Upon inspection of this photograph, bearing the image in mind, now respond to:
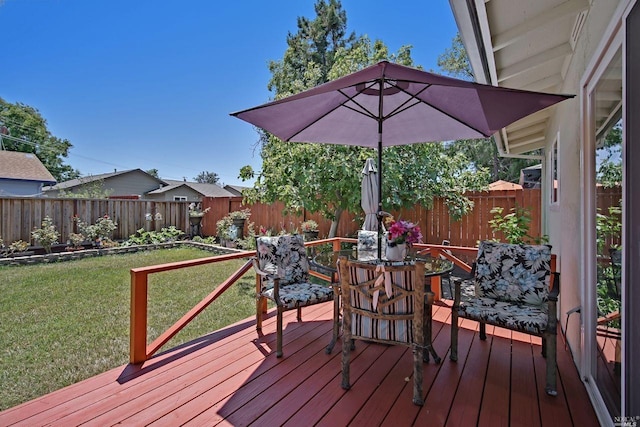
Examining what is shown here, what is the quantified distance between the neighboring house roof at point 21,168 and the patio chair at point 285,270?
17.4 metres

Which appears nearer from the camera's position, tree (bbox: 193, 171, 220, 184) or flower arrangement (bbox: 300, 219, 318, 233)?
flower arrangement (bbox: 300, 219, 318, 233)

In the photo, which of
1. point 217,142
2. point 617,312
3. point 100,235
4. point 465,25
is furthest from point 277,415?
point 217,142

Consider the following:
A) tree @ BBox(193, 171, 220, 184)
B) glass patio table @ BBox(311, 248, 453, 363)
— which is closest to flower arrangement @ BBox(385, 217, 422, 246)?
glass patio table @ BBox(311, 248, 453, 363)

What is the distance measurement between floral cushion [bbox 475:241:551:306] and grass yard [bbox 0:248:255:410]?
109 inches

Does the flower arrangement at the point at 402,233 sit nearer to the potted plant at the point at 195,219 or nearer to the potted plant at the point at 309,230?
the potted plant at the point at 309,230

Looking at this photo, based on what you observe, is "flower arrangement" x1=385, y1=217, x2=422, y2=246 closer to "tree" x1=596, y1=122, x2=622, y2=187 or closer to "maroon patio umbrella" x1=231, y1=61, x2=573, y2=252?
"maroon patio umbrella" x1=231, y1=61, x2=573, y2=252

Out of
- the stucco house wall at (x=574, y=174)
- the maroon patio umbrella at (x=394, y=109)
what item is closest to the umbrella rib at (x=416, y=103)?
the maroon patio umbrella at (x=394, y=109)

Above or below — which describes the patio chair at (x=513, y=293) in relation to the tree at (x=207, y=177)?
below

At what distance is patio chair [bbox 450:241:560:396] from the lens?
7.16 feet

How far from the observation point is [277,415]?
1.83m

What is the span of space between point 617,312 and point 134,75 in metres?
15.7

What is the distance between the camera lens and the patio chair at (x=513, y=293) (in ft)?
7.16

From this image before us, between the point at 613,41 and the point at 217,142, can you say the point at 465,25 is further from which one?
the point at 217,142

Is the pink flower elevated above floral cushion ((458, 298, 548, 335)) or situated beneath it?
elevated above
